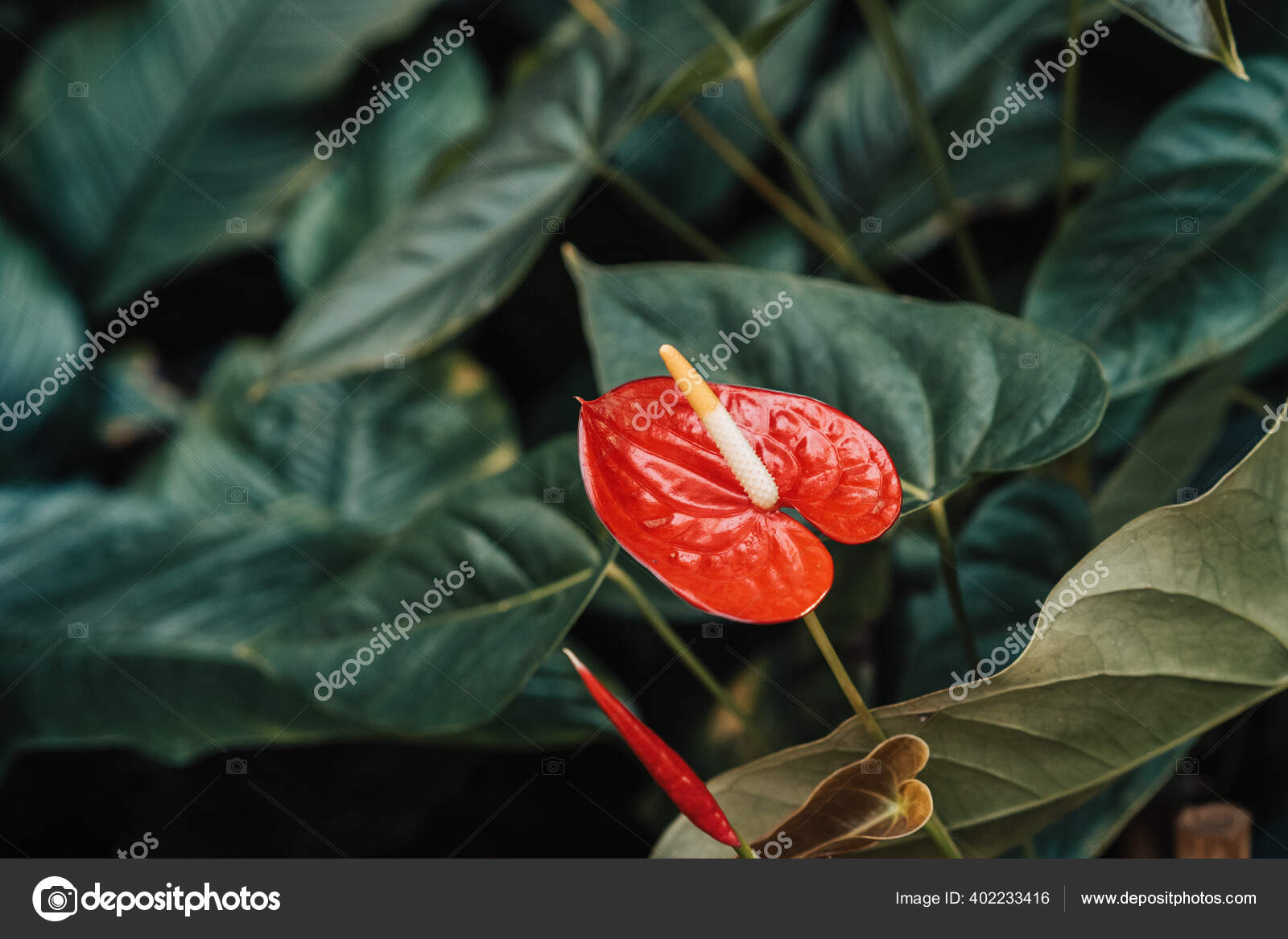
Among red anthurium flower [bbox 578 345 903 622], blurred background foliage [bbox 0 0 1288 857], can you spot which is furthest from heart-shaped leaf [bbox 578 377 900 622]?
blurred background foliage [bbox 0 0 1288 857]

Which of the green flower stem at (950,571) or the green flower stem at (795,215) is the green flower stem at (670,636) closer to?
the green flower stem at (950,571)

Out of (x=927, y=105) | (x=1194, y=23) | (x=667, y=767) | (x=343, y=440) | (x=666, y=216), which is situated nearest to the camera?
(x=667, y=767)

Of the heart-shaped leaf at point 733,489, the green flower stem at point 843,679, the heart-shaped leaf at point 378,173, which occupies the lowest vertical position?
the green flower stem at point 843,679

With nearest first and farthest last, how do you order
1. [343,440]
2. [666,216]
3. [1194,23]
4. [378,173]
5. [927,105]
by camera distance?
[1194,23] → [666,216] → [927,105] → [343,440] → [378,173]

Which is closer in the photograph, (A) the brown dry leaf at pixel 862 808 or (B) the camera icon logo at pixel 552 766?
(A) the brown dry leaf at pixel 862 808

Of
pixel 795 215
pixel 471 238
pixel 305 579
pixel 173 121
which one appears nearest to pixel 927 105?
pixel 795 215

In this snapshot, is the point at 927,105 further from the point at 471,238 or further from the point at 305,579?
the point at 305,579

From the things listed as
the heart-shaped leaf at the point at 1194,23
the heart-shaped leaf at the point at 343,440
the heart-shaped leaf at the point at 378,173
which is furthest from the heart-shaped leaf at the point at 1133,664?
the heart-shaped leaf at the point at 378,173

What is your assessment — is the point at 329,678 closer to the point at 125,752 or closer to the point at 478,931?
the point at 478,931
